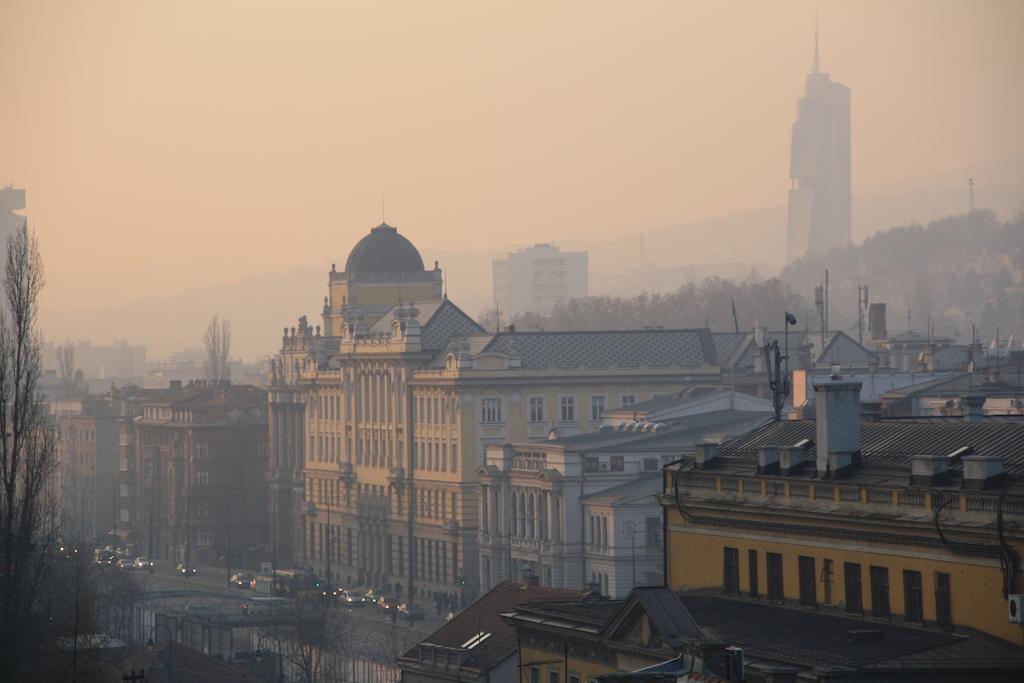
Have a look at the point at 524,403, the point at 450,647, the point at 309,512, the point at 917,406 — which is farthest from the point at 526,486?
the point at 450,647

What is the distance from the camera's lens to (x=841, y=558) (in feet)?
176

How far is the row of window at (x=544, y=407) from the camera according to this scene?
158000 millimetres

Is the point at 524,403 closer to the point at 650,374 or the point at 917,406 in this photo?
the point at 650,374

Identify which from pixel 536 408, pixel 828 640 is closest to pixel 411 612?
pixel 536 408

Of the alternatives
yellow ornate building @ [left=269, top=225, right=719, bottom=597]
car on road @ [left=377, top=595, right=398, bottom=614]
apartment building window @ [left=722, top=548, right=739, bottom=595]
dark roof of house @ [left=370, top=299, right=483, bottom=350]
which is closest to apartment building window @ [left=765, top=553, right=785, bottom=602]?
apartment building window @ [left=722, top=548, right=739, bottom=595]

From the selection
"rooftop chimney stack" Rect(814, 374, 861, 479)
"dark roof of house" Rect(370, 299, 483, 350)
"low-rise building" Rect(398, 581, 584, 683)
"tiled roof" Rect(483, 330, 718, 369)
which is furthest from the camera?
"dark roof of house" Rect(370, 299, 483, 350)

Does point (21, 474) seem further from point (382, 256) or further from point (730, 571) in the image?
point (382, 256)

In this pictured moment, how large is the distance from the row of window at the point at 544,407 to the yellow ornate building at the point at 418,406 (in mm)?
68

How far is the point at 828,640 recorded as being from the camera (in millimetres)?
50719

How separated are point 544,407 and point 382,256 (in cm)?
3564

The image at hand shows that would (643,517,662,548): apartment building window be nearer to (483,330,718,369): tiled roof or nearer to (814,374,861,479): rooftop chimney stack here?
(483,330,718,369): tiled roof

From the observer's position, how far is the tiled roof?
159 metres

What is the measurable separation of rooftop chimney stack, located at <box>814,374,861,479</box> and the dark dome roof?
135 meters

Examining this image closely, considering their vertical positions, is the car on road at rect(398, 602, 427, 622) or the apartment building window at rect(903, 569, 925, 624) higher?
the apartment building window at rect(903, 569, 925, 624)
